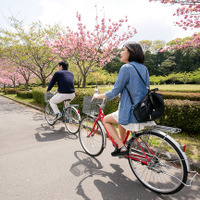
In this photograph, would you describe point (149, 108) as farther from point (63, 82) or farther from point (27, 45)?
point (27, 45)

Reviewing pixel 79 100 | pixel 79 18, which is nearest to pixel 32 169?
pixel 79 100

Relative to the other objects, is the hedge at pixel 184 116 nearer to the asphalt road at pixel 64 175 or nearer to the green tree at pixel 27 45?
the asphalt road at pixel 64 175

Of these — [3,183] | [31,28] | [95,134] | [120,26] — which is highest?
[31,28]

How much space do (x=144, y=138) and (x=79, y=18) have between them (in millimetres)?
8484

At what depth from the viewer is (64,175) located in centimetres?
248

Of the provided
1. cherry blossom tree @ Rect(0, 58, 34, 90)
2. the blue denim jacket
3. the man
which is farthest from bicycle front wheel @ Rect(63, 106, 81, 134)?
cherry blossom tree @ Rect(0, 58, 34, 90)

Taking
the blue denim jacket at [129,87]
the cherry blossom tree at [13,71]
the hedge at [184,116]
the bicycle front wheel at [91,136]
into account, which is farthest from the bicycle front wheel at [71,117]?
the cherry blossom tree at [13,71]

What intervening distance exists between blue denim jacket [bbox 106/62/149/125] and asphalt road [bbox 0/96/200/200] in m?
1.03

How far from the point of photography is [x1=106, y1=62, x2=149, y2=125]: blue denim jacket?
198 centimetres

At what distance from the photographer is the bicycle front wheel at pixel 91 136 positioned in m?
3.04

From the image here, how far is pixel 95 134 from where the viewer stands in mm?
3145

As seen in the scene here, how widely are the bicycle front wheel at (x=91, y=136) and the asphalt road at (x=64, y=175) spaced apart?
0.16 m

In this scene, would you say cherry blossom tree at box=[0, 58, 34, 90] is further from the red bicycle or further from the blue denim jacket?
the blue denim jacket

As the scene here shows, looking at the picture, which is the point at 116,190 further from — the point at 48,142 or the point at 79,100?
the point at 79,100
